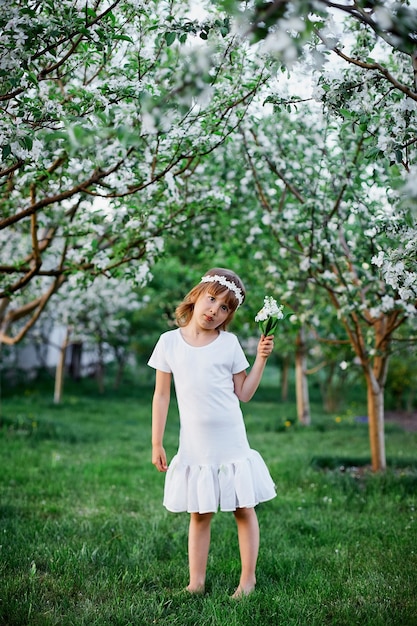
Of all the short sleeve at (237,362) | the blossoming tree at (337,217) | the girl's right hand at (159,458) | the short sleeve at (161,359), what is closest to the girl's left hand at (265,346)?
the short sleeve at (237,362)

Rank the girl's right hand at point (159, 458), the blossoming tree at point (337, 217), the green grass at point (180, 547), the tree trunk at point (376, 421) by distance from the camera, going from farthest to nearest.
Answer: the tree trunk at point (376, 421) → the blossoming tree at point (337, 217) → the girl's right hand at point (159, 458) → the green grass at point (180, 547)

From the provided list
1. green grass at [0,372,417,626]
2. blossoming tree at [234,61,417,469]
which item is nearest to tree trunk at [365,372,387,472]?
blossoming tree at [234,61,417,469]

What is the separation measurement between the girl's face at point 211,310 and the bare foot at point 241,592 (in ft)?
4.77

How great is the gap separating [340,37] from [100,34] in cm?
121

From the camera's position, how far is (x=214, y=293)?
3.43m

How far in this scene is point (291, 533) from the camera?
4469 mm

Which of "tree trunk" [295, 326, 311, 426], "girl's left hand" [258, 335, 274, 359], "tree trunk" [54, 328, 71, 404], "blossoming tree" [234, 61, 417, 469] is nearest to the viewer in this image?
"girl's left hand" [258, 335, 274, 359]

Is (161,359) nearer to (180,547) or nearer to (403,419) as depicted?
(180,547)

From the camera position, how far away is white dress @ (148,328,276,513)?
10.8ft

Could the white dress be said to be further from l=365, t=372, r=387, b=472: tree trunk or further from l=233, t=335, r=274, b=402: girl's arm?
l=365, t=372, r=387, b=472: tree trunk

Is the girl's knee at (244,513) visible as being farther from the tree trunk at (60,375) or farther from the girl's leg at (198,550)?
the tree trunk at (60,375)

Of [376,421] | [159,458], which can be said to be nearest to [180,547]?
[159,458]

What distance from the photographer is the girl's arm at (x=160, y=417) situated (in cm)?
346

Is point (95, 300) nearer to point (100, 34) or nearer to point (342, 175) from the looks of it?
point (342, 175)
